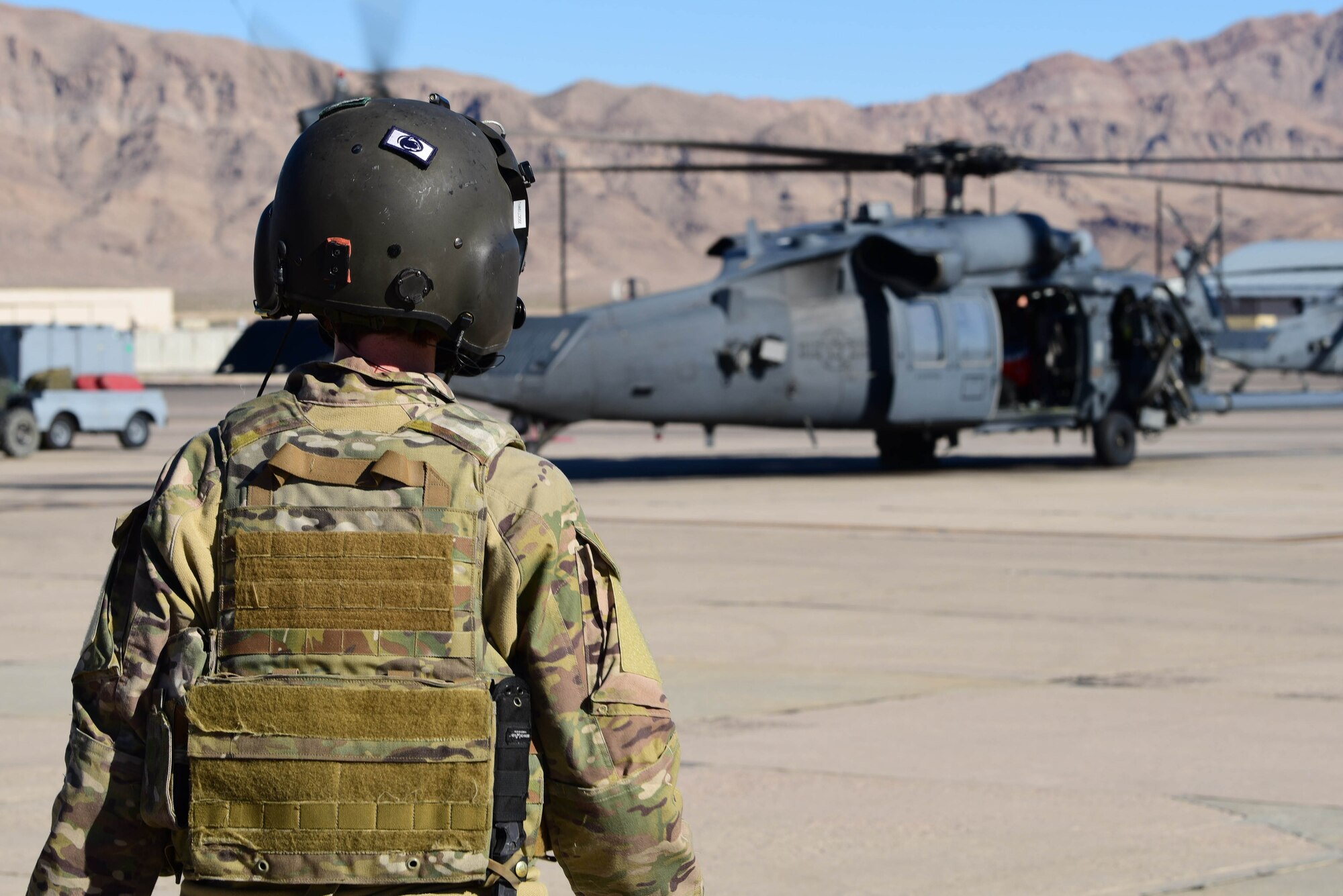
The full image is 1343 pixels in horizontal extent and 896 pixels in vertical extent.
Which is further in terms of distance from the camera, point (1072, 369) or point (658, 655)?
point (1072, 369)

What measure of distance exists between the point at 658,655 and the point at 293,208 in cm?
678

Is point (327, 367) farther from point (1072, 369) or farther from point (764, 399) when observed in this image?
point (1072, 369)

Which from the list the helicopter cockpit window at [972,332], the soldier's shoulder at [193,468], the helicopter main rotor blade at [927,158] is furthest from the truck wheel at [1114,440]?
the soldier's shoulder at [193,468]

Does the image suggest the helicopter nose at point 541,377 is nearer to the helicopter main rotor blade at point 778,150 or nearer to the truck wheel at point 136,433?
the helicopter main rotor blade at point 778,150

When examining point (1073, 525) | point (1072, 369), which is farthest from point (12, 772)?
point (1072, 369)

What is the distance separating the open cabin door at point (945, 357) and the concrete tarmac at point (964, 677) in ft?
4.73

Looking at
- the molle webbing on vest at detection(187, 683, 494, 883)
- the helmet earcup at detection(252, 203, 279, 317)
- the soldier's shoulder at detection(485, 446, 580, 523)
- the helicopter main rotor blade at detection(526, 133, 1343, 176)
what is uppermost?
the helicopter main rotor blade at detection(526, 133, 1343, 176)

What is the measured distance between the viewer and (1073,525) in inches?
632

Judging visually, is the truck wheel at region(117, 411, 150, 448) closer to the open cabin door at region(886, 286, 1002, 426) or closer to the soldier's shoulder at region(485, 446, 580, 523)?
the open cabin door at region(886, 286, 1002, 426)

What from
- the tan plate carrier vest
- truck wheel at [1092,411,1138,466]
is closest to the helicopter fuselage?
truck wheel at [1092,411,1138,466]

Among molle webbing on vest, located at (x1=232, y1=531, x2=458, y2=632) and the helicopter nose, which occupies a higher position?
molle webbing on vest, located at (x1=232, y1=531, x2=458, y2=632)

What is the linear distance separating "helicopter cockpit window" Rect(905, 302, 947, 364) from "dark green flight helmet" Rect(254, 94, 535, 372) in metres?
18.1

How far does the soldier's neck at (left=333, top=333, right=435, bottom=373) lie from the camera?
285cm

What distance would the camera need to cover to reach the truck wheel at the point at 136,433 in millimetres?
28734
